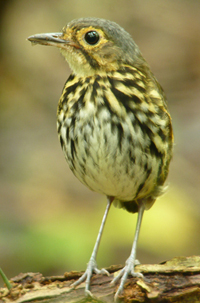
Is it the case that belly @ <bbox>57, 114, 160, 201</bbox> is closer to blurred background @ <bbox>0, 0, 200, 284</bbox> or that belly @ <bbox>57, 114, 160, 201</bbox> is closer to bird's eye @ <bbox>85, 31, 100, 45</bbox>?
bird's eye @ <bbox>85, 31, 100, 45</bbox>

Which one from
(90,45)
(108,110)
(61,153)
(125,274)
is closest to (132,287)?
(125,274)

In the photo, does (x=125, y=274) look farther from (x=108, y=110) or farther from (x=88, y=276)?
(x=108, y=110)

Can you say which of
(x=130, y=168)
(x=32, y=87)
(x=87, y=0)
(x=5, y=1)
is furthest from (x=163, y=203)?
(x=5, y=1)

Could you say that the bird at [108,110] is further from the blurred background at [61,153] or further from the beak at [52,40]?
the blurred background at [61,153]

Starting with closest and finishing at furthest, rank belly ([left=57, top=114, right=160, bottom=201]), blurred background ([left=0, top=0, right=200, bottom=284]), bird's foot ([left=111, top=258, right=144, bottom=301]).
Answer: bird's foot ([left=111, top=258, right=144, bottom=301]) → belly ([left=57, top=114, right=160, bottom=201]) → blurred background ([left=0, top=0, right=200, bottom=284])

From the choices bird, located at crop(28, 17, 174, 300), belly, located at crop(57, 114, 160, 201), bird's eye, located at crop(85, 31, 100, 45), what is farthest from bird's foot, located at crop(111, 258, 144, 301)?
bird's eye, located at crop(85, 31, 100, 45)

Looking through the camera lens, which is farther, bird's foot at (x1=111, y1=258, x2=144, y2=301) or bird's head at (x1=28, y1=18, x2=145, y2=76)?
bird's head at (x1=28, y1=18, x2=145, y2=76)

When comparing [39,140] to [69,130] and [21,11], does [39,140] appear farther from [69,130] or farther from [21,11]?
[69,130]

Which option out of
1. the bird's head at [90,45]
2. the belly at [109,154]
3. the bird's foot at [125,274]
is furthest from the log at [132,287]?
the bird's head at [90,45]
